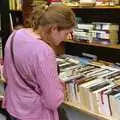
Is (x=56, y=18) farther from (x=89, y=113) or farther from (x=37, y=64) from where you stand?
(x=89, y=113)

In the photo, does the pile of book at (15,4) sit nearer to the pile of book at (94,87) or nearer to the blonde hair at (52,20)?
the pile of book at (94,87)

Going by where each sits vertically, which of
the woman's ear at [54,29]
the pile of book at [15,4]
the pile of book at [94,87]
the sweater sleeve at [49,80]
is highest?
the pile of book at [15,4]

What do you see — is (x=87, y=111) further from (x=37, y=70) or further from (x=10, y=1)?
(x=10, y=1)

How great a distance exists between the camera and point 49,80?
1.76 meters

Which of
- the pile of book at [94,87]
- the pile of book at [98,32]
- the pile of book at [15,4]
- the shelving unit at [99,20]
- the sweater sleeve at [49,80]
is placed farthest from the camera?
the pile of book at [15,4]

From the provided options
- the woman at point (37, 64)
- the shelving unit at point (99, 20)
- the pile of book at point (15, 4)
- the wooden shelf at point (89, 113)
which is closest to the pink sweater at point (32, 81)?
the woman at point (37, 64)

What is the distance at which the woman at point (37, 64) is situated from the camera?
1740 mm

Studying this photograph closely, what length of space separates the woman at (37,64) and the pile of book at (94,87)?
1.20 feet

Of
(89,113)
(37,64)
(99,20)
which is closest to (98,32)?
(99,20)

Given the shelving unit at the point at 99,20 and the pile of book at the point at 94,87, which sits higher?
the shelving unit at the point at 99,20

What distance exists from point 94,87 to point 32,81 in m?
0.55

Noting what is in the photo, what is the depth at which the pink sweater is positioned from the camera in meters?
1.73

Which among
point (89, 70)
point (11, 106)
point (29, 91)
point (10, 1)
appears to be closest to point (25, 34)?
point (29, 91)

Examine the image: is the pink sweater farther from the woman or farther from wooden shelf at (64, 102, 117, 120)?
wooden shelf at (64, 102, 117, 120)
